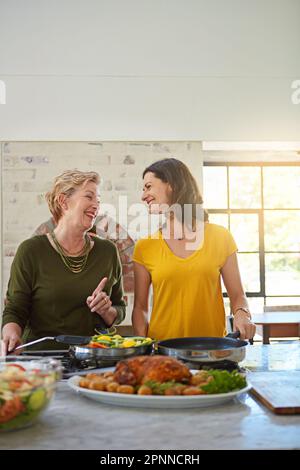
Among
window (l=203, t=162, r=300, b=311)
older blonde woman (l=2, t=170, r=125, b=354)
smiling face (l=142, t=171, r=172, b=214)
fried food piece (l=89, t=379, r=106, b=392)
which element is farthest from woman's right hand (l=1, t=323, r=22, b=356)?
window (l=203, t=162, r=300, b=311)

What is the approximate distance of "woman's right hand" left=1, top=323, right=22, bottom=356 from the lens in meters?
1.88

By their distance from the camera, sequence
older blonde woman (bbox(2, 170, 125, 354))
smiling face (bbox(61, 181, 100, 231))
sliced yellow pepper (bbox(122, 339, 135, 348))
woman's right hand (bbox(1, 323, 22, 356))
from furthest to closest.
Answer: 1. smiling face (bbox(61, 181, 100, 231))
2. older blonde woman (bbox(2, 170, 125, 354))
3. woman's right hand (bbox(1, 323, 22, 356))
4. sliced yellow pepper (bbox(122, 339, 135, 348))

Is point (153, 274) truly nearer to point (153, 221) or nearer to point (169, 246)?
point (169, 246)

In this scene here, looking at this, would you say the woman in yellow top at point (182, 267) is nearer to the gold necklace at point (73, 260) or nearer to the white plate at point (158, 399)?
the gold necklace at point (73, 260)

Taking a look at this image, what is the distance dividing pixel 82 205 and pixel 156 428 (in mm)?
1355

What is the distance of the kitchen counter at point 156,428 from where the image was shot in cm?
101

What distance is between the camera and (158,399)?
47.2 inches

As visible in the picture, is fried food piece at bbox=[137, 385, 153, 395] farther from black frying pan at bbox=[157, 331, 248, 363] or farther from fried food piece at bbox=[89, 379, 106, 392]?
black frying pan at bbox=[157, 331, 248, 363]

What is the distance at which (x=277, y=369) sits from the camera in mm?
1724

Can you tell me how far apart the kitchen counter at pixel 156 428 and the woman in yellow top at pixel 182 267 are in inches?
35.4

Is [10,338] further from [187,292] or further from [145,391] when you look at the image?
[145,391]

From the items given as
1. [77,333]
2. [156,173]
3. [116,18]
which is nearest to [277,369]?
[77,333]

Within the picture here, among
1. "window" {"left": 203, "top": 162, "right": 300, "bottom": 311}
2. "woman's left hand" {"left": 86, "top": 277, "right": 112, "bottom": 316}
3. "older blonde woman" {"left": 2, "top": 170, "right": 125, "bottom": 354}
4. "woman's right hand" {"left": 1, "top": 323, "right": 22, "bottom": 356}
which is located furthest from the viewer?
"window" {"left": 203, "top": 162, "right": 300, "bottom": 311}

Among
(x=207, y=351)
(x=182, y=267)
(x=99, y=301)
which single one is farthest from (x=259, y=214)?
(x=207, y=351)
